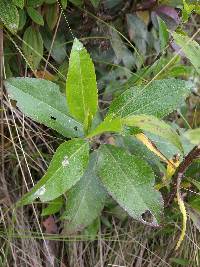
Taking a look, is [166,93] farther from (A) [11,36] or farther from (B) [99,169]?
(A) [11,36]

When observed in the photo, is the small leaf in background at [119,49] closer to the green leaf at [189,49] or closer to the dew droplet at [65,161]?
the green leaf at [189,49]

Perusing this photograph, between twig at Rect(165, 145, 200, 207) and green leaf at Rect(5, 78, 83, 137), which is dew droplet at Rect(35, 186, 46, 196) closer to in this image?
green leaf at Rect(5, 78, 83, 137)

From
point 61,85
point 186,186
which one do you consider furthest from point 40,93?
point 186,186

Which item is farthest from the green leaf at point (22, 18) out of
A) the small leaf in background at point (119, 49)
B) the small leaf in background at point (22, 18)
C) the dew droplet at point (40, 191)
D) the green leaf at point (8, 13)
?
the dew droplet at point (40, 191)

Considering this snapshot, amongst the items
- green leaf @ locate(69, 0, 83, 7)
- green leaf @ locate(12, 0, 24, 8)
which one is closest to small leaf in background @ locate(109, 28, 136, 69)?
green leaf @ locate(69, 0, 83, 7)

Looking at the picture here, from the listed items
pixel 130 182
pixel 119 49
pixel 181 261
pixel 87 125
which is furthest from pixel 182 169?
pixel 119 49

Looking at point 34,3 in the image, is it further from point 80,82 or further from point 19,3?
point 80,82
